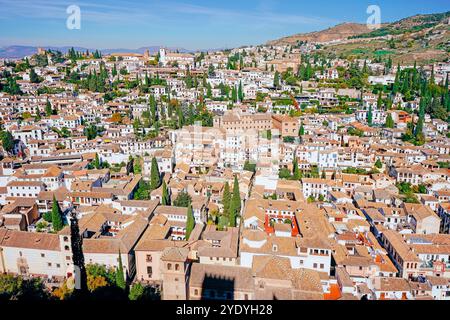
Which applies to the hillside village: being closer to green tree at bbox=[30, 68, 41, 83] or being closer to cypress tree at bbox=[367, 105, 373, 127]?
green tree at bbox=[30, 68, 41, 83]

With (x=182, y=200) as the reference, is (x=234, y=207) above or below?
below

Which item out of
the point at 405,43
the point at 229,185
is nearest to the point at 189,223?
the point at 229,185

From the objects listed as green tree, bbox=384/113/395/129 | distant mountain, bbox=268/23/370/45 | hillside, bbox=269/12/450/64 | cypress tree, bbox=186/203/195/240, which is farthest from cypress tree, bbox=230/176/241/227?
distant mountain, bbox=268/23/370/45

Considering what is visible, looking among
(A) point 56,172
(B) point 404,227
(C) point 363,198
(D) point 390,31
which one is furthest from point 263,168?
(D) point 390,31

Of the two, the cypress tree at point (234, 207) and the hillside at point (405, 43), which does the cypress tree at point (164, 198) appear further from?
the hillside at point (405, 43)

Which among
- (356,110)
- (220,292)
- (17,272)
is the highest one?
(356,110)

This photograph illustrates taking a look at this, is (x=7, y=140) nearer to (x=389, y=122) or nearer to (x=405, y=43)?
(x=389, y=122)

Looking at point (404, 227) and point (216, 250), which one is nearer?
point (216, 250)
